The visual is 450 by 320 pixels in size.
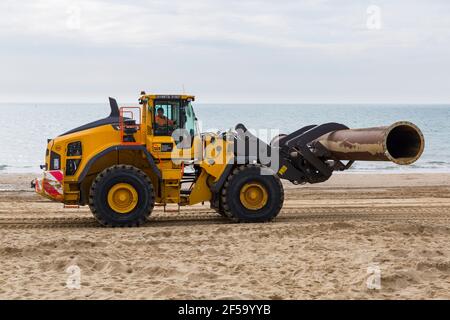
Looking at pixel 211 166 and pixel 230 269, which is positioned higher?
pixel 211 166

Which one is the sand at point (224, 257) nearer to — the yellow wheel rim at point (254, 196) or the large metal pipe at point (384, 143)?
the yellow wheel rim at point (254, 196)

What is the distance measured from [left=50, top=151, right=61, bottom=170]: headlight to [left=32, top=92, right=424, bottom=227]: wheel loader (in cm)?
2

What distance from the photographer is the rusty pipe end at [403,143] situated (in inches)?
535

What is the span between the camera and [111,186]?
46.1 feet

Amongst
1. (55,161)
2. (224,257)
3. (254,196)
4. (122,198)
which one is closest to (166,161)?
(122,198)

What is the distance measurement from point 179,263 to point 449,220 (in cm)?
740

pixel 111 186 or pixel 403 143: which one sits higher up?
pixel 403 143

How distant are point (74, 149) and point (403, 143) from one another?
252 inches

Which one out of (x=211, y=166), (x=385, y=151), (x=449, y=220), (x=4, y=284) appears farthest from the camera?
(x=449, y=220)

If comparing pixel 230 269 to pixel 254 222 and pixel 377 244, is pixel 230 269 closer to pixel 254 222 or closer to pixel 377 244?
pixel 377 244

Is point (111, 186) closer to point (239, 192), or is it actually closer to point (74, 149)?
point (74, 149)

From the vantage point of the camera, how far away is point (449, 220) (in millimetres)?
15617

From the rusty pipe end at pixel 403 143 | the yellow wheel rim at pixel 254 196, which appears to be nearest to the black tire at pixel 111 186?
the yellow wheel rim at pixel 254 196
